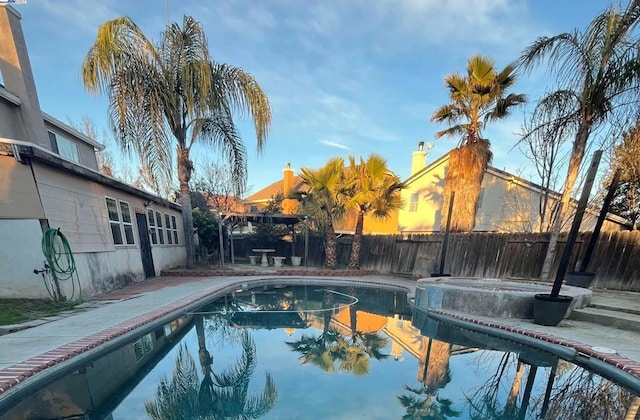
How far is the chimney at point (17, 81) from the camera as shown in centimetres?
862

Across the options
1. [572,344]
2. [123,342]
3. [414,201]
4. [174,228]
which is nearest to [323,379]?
[123,342]

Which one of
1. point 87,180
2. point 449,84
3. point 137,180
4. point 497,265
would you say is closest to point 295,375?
point 87,180

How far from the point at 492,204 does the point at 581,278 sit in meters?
7.77

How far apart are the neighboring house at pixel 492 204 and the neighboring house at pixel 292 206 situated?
1.62m

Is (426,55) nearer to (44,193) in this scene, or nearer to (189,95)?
(189,95)

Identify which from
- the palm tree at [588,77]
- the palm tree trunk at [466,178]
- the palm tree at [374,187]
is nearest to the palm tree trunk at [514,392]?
the palm tree at [588,77]

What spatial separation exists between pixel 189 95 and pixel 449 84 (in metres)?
8.64

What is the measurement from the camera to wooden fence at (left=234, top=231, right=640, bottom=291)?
754 centimetres

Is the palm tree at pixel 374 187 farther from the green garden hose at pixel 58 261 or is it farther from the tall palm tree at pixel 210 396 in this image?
the green garden hose at pixel 58 261

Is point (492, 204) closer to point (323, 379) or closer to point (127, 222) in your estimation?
point (323, 379)

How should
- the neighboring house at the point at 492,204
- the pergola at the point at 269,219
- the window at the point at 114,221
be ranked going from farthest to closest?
the pergola at the point at 269,219 < the neighboring house at the point at 492,204 < the window at the point at 114,221

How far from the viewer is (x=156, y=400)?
11.1ft

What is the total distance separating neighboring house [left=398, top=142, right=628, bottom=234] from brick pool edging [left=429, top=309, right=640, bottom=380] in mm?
6331

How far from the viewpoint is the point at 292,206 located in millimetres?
23906
